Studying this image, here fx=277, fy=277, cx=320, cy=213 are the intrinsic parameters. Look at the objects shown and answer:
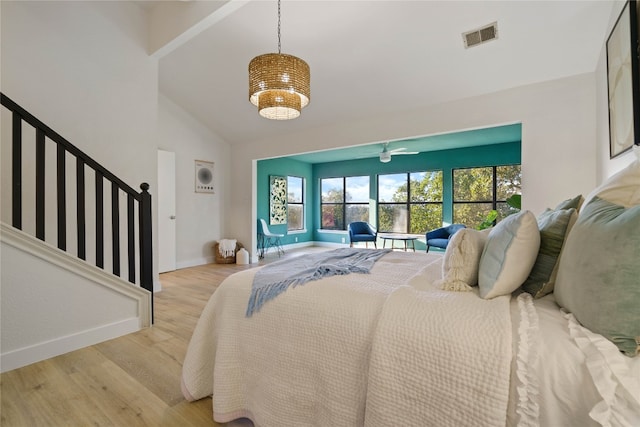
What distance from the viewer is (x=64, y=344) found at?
81.8 inches

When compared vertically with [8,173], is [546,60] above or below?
above

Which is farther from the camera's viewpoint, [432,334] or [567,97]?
[567,97]

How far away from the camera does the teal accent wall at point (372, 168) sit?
19.1 feet

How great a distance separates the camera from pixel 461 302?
1.05 metres

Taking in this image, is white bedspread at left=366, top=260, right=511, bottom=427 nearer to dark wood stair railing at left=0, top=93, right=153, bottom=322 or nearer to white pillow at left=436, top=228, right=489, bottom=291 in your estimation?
white pillow at left=436, top=228, right=489, bottom=291

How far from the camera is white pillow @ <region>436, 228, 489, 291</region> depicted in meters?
1.25

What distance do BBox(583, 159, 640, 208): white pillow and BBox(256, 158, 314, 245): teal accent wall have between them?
5.96 m

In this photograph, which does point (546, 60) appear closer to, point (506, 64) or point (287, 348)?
point (506, 64)

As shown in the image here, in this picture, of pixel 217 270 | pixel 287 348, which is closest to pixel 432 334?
pixel 287 348

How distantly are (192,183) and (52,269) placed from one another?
3.37 meters

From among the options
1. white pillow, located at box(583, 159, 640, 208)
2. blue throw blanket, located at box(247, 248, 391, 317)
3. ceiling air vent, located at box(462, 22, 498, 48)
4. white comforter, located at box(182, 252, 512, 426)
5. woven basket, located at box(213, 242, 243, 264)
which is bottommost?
woven basket, located at box(213, 242, 243, 264)

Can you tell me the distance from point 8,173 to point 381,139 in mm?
4274

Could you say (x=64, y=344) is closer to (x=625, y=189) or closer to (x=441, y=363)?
(x=441, y=363)

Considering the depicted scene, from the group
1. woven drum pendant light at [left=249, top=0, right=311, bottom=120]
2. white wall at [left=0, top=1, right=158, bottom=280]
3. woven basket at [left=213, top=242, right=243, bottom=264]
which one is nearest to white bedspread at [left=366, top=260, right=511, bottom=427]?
woven drum pendant light at [left=249, top=0, right=311, bottom=120]
